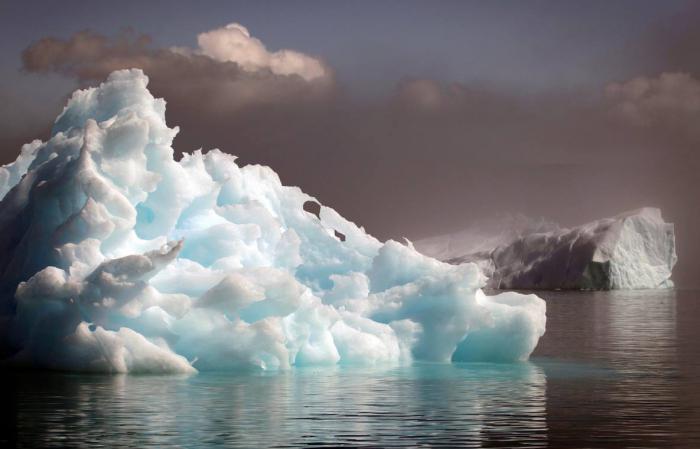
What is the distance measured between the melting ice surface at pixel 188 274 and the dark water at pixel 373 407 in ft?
2.31

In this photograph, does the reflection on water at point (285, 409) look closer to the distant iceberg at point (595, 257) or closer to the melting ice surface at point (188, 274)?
the melting ice surface at point (188, 274)

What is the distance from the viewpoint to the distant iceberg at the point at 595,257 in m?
76.3

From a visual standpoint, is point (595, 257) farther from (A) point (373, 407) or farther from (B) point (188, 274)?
(A) point (373, 407)

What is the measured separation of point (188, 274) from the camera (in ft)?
61.1

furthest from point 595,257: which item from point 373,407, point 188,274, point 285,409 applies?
point 285,409

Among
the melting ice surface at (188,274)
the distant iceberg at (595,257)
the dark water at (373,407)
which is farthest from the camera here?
the distant iceberg at (595,257)

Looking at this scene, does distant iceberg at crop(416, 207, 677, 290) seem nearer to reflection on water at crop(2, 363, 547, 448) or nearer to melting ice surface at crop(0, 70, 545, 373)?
melting ice surface at crop(0, 70, 545, 373)

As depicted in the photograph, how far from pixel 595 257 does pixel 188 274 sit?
200ft

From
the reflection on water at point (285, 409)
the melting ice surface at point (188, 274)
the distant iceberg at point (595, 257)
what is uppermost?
the distant iceberg at point (595, 257)

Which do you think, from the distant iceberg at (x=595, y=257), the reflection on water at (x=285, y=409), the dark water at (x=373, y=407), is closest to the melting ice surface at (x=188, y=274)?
the dark water at (x=373, y=407)

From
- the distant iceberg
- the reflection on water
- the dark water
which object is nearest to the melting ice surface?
the dark water

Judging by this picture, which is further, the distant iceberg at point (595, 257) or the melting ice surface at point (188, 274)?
the distant iceberg at point (595, 257)

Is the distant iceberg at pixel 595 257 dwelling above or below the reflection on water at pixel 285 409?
above

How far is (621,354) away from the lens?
946 inches
